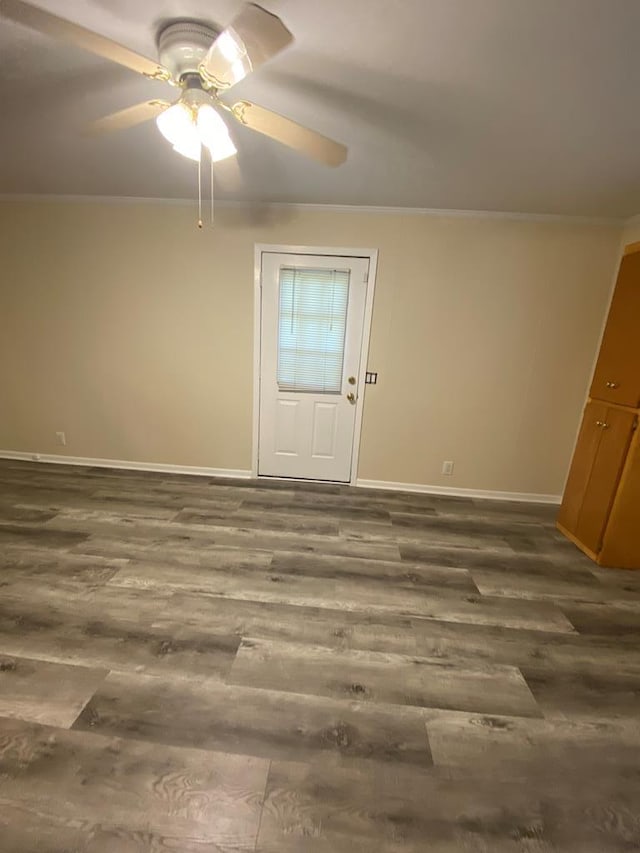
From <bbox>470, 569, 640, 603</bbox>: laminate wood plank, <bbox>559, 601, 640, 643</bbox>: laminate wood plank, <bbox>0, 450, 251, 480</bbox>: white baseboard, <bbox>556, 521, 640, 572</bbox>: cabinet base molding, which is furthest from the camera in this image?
<bbox>0, 450, 251, 480</bbox>: white baseboard

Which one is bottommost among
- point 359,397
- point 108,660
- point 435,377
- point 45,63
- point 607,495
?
point 108,660

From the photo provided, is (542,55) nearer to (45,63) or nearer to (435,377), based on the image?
(45,63)

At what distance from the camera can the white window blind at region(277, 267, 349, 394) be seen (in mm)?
3162

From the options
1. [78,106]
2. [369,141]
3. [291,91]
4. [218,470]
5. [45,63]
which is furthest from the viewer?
[218,470]

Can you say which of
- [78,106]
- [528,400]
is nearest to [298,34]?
[78,106]

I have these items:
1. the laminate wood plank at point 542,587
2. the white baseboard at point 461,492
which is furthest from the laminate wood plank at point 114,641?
the white baseboard at point 461,492

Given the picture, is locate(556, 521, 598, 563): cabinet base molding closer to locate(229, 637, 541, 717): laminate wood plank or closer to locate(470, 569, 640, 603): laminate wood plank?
locate(470, 569, 640, 603): laminate wood plank

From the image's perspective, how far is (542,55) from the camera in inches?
50.8

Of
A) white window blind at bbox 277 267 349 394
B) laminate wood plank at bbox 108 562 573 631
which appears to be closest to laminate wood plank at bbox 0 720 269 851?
laminate wood plank at bbox 108 562 573 631

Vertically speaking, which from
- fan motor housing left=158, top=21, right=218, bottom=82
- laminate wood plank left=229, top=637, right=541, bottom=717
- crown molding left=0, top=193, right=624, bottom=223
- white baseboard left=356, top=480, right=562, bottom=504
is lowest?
laminate wood plank left=229, top=637, right=541, bottom=717

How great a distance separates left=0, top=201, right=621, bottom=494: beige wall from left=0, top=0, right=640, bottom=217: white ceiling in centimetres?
40

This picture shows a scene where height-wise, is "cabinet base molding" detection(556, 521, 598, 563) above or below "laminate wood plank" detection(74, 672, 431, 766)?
above

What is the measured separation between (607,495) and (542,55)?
8.00ft

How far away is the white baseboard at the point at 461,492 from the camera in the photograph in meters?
3.43
